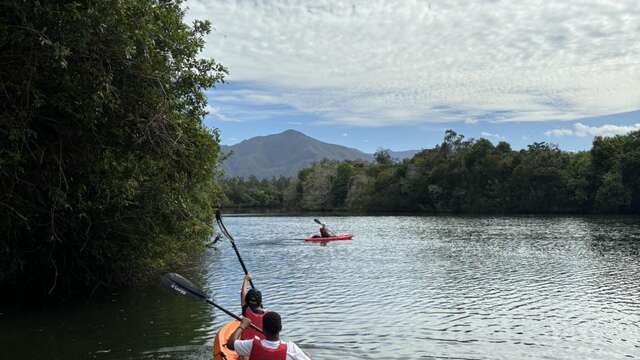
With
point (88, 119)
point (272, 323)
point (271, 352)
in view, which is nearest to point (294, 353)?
point (271, 352)

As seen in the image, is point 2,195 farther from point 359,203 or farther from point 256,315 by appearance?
point 359,203

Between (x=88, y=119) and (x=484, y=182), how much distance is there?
359 ft

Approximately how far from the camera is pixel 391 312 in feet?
66.3

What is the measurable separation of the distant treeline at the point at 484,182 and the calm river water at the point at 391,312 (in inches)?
2420

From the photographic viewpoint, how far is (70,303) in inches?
795


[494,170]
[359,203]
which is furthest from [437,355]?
[359,203]

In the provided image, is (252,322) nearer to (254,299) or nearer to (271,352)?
(254,299)

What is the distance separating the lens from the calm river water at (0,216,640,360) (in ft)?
50.4

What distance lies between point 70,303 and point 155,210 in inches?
171

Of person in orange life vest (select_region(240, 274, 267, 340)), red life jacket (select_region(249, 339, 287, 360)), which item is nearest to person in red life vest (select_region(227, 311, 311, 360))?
red life jacket (select_region(249, 339, 287, 360))

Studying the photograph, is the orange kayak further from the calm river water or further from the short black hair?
the short black hair

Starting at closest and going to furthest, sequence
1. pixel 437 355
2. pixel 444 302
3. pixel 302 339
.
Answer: pixel 437 355
pixel 302 339
pixel 444 302

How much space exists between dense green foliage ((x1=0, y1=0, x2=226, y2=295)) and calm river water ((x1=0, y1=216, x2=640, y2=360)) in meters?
2.72

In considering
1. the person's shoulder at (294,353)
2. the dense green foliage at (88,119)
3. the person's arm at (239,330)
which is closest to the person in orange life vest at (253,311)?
the person's arm at (239,330)
